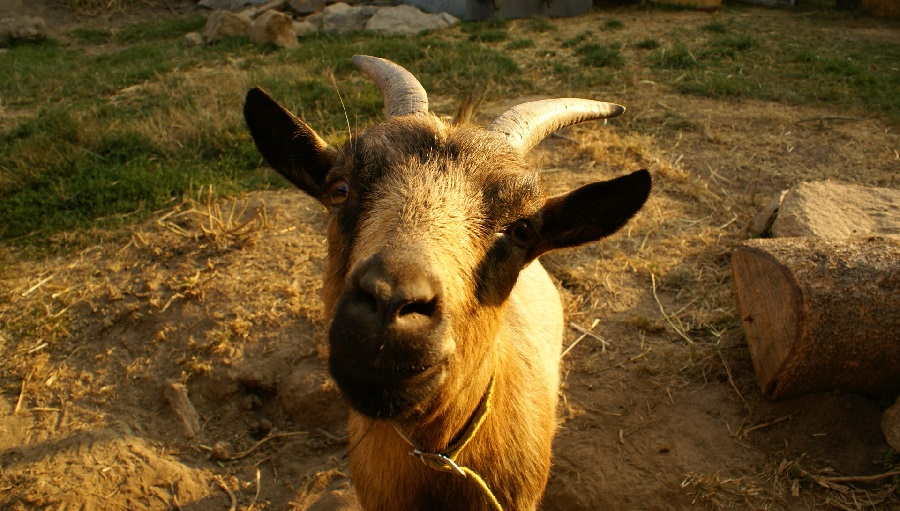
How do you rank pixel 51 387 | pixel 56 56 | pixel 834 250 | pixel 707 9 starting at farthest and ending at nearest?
1. pixel 707 9
2. pixel 56 56
3. pixel 51 387
4. pixel 834 250

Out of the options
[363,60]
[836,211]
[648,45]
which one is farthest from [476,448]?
[648,45]

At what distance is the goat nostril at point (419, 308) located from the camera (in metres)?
2.14

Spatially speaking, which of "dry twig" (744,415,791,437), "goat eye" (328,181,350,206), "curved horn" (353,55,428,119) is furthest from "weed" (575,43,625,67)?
"goat eye" (328,181,350,206)

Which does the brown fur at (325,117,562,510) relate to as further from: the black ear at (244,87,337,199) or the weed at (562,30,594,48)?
the weed at (562,30,594,48)

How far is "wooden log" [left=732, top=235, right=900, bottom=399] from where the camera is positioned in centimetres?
383

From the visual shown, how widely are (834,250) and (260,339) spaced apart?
411 centimetres

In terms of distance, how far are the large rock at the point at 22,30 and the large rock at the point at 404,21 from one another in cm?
760

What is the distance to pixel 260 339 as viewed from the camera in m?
5.13

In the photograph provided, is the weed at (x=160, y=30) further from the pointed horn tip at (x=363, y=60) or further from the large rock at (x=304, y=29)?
the pointed horn tip at (x=363, y=60)

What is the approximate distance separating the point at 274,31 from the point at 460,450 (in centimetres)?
1199

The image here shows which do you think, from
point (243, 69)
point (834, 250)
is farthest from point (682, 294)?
point (243, 69)

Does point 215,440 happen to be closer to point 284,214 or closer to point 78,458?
point 78,458

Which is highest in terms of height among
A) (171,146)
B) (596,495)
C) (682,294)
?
(171,146)

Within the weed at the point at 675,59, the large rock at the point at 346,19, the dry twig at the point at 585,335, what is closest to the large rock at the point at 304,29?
the large rock at the point at 346,19
